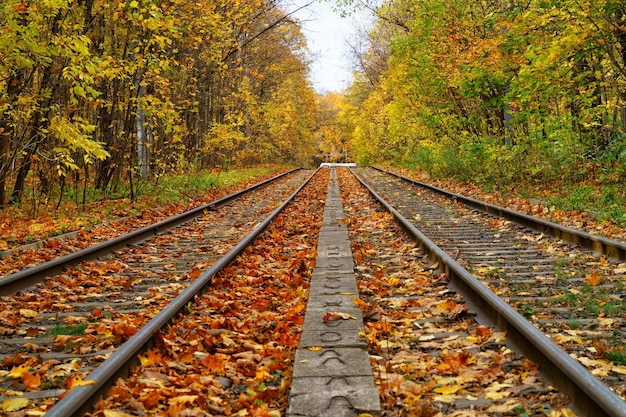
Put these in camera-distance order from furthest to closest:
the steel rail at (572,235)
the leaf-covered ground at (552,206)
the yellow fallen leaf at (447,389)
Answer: the leaf-covered ground at (552,206) < the steel rail at (572,235) < the yellow fallen leaf at (447,389)

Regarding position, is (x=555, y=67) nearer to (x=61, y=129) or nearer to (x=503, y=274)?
(x=503, y=274)

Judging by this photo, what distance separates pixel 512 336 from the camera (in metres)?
4.27

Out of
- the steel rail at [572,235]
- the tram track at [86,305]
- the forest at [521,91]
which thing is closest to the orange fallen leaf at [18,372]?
the tram track at [86,305]

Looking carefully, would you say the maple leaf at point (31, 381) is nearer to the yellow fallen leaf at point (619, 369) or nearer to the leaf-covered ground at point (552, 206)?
the yellow fallen leaf at point (619, 369)

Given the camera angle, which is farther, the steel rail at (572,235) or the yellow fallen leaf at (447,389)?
the steel rail at (572,235)

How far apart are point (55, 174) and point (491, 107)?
14.7 metres

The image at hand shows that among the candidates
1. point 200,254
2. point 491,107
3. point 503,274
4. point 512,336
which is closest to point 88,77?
point 200,254

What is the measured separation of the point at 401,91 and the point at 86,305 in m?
22.7

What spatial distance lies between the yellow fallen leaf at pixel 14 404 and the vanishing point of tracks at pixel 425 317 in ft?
0.05

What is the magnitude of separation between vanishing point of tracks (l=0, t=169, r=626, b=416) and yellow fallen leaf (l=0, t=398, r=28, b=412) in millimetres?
15

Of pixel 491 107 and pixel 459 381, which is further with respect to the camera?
pixel 491 107

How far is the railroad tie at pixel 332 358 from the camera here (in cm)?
329

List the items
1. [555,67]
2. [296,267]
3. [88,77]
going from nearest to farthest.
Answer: [296,267] < [88,77] < [555,67]

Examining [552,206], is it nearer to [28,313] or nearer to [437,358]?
[437,358]
